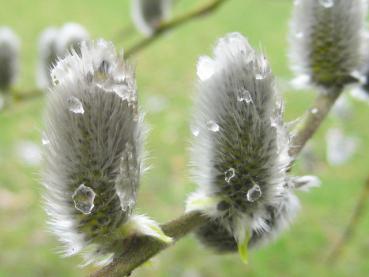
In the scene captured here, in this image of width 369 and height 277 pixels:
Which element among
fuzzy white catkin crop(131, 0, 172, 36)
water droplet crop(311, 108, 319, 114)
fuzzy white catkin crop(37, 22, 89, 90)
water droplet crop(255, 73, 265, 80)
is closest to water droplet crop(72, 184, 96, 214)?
water droplet crop(255, 73, 265, 80)

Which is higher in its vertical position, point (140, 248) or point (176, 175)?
point (140, 248)

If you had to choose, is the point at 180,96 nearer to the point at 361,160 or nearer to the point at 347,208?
the point at 361,160

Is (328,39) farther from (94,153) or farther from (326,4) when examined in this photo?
(94,153)

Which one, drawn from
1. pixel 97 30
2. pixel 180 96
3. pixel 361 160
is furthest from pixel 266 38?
pixel 361 160

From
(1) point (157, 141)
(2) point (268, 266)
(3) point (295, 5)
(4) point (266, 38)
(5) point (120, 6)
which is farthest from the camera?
(5) point (120, 6)

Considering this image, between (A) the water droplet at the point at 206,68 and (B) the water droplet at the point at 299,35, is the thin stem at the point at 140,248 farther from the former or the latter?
(B) the water droplet at the point at 299,35

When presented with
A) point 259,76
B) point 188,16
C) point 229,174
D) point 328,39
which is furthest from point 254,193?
point 188,16

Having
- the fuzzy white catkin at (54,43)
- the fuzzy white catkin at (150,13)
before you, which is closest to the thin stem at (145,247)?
the fuzzy white catkin at (54,43)
